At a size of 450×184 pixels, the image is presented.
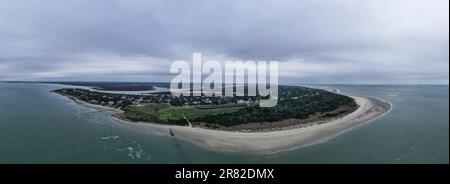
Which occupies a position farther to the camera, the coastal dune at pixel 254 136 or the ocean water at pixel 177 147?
the coastal dune at pixel 254 136

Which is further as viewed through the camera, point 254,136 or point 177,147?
point 254,136

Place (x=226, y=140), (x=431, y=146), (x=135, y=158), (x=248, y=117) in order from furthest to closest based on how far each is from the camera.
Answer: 1. (x=248, y=117)
2. (x=226, y=140)
3. (x=431, y=146)
4. (x=135, y=158)

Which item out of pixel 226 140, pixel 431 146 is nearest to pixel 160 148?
pixel 226 140

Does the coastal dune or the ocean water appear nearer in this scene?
the ocean water
